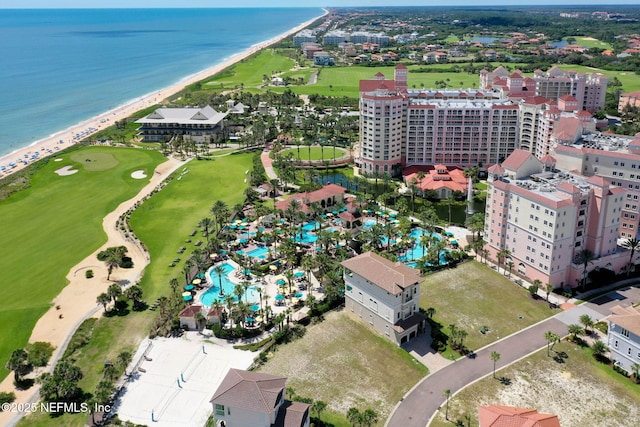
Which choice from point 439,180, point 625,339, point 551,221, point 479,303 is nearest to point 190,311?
point 479,303

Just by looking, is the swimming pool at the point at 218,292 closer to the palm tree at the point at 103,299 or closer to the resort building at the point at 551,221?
the palm tree at the point at 103,299

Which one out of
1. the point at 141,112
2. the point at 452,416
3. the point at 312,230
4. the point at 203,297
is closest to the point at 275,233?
the point at 312,230

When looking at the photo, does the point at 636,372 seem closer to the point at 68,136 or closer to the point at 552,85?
the point at 552,85

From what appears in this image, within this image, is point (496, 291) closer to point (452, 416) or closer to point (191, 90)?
point (452, 416)

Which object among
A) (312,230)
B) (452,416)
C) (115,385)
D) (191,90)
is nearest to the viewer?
(452,416)

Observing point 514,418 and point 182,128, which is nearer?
point 514,418

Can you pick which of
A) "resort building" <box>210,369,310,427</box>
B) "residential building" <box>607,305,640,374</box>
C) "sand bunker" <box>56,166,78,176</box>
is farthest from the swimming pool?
"sand bunker" <box>56,166,78,176</box>

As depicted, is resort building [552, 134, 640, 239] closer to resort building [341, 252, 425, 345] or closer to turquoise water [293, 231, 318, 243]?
resort building [341, 252, 425, 345]

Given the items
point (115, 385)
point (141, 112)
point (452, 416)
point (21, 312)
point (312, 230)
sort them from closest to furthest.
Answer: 1. point (452, 416)
2. point (115, 385)
3. point (21, 312)
4. point (312, 230)
5. point (141, 112)
